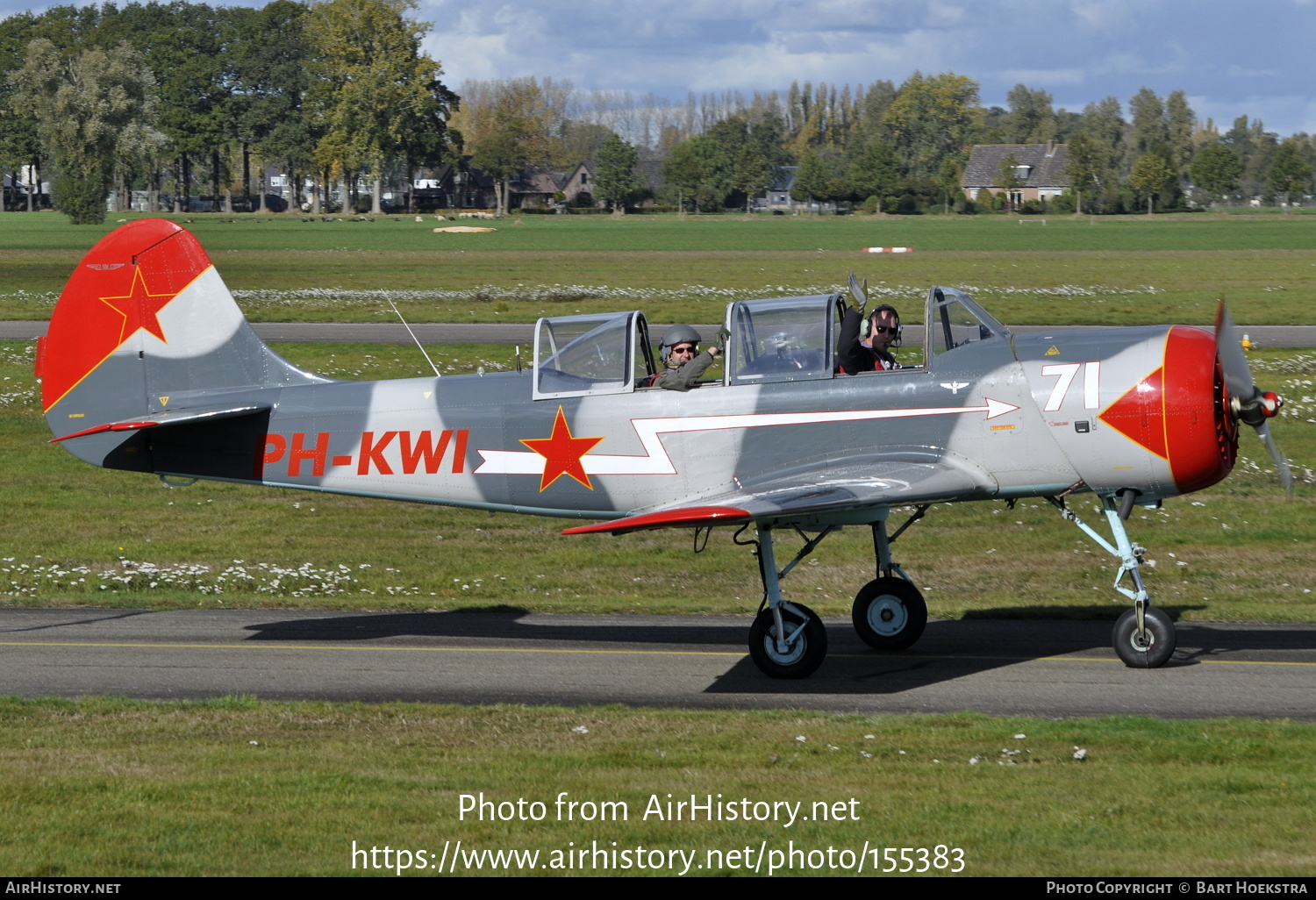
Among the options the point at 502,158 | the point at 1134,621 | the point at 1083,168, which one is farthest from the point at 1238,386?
the point at 502,158

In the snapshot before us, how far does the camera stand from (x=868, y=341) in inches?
432

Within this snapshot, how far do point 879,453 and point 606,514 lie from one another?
2.39 m

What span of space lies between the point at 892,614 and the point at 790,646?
54.6 inches

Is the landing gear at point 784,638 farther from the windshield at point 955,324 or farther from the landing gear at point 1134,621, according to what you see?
the landing gear at point 1134,621

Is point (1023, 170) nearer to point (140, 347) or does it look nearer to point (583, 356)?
point (583, 356)

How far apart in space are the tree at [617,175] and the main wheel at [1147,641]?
436 feet

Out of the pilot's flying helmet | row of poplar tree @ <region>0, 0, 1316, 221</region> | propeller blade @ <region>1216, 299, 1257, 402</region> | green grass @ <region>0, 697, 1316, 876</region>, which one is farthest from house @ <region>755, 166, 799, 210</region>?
green grass @ <region>0, 697, 1316, 876</region>

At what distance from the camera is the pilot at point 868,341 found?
10.8m

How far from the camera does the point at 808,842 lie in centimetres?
686

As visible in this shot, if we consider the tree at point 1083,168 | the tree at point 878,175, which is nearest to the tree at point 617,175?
the tree at point 878,175

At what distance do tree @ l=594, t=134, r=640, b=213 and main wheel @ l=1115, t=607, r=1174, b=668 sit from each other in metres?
133

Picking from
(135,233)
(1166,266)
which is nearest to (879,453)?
(135,233)

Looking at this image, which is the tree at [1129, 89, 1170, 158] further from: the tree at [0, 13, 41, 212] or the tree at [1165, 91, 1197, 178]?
the tree at [0, 13, 41, 212]

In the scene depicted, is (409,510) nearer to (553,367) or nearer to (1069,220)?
(553,367)
